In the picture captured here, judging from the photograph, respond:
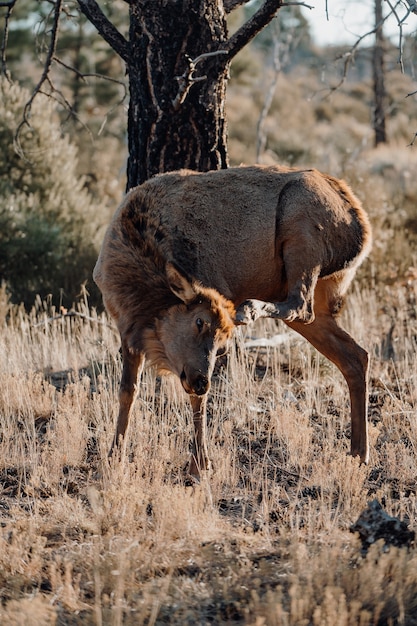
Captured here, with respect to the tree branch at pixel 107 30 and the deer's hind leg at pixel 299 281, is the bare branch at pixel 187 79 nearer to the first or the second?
the tree branch at pixel 107 30

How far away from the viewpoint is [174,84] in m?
7.59

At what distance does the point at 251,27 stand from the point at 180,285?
3.27 metres

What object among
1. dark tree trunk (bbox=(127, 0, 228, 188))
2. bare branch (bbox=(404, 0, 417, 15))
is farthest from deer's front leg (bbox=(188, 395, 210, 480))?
bare branch (bbox=(404, 0, 417, 15))

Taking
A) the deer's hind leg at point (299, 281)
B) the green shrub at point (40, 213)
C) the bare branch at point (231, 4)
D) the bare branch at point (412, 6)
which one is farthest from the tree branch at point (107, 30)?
the green shrub at point (40, 213)

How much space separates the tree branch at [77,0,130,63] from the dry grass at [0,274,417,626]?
274 centimetres

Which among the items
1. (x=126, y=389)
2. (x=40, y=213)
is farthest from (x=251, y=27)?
(x=40, y=213)

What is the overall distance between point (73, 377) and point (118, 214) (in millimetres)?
2836

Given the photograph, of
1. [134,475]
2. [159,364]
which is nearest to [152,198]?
[159,364]

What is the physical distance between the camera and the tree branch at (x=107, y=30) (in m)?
7.78

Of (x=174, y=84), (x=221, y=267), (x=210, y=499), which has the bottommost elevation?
(x=210, y=499)

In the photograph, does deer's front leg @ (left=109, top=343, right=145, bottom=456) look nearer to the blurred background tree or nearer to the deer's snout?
the deer's snout

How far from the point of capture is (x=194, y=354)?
5141 millimetres

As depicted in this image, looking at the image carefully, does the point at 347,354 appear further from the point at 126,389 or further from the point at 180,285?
the point at 180,285

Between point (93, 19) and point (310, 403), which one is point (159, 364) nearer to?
point (310, 403)
